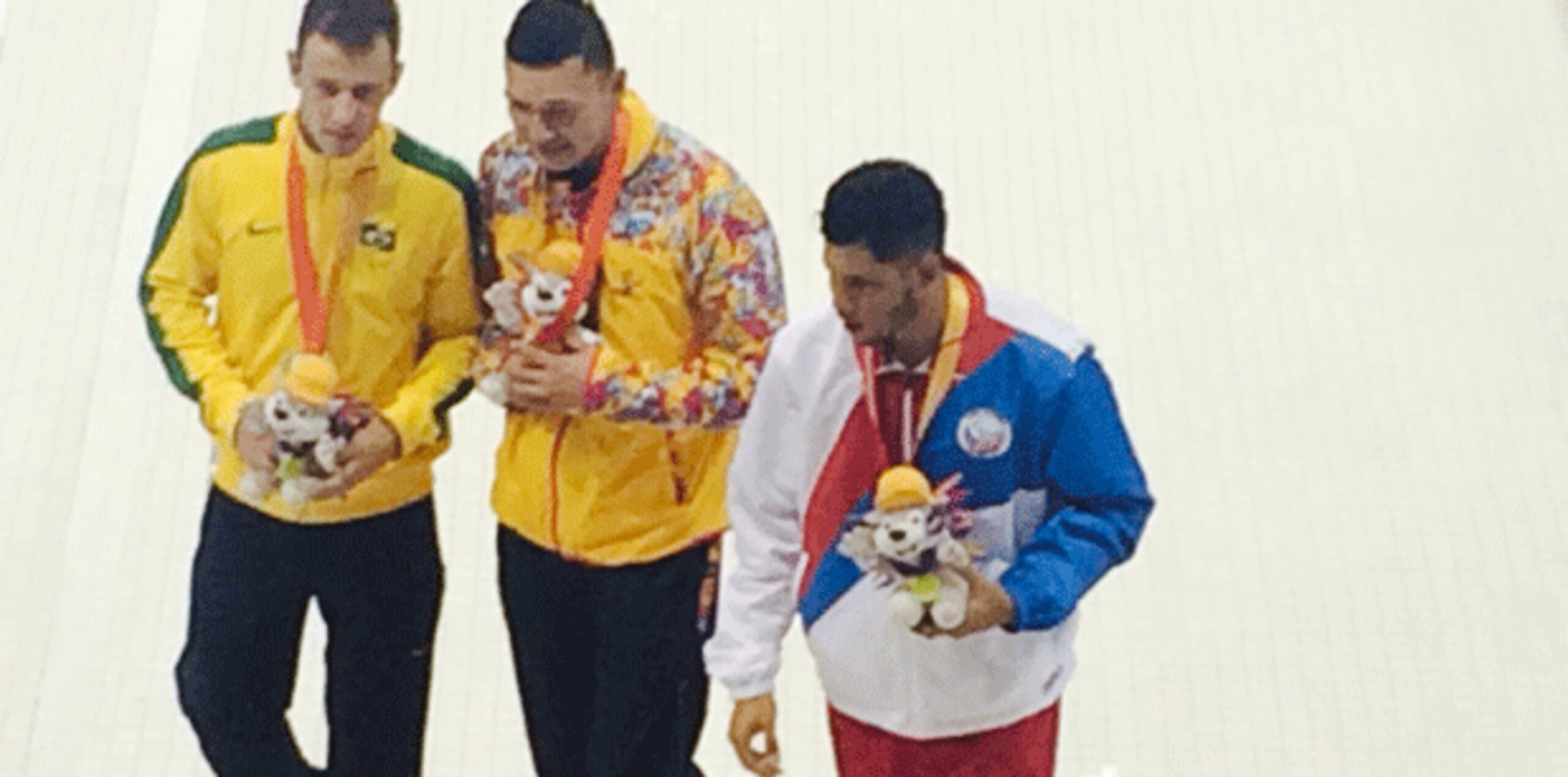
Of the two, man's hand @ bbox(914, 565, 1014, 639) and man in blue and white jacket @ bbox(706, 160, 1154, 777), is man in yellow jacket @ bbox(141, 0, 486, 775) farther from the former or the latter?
man's hand @ bbox(914, 565, 1014, 639)

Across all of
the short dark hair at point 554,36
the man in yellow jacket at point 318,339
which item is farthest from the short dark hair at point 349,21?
the short dark hair at point 554,36

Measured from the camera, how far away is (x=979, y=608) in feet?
7.78

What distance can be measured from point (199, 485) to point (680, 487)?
1487 millimetres

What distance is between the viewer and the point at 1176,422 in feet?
13.8

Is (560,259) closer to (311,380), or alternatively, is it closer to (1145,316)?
(311,380)

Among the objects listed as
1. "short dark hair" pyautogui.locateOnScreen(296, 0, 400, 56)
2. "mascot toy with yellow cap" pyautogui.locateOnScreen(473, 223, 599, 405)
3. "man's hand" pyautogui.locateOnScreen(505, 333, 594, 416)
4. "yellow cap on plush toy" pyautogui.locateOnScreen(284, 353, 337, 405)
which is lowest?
"yellow cap on plush toy" pyautogui.locateOnScreen(284, 353, 337, 405)

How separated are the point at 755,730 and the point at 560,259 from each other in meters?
0.71

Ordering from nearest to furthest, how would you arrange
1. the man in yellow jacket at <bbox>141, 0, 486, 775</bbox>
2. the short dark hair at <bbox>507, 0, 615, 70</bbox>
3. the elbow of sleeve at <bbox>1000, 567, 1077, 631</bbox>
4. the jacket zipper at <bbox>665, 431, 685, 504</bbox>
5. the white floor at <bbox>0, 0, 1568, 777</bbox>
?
the elbow of sleeve at <bbox>1000, 567, 1077, 631</bbox> → the short dark hair at <bbox>507, 0, 615, 70</bbox> → the man in yellow jacket at <bbox>141, 0, 486, 775</bbox> → the jacket zipper at <bbox>665, 431, 685, 504</bbox> → the white floor at <bbox>0, 0, 1568, 777</bbox>

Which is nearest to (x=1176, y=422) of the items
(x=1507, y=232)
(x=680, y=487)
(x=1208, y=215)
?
(x=1208, y=215)

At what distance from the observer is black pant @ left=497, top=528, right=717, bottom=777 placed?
9.68 feet

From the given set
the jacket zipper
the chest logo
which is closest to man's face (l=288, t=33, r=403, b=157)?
the chest logo

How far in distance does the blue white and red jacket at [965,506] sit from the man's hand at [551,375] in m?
0.26

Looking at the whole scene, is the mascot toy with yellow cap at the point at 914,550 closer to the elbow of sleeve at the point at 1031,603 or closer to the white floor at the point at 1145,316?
the elbow of sleeve at the point at 1031,603

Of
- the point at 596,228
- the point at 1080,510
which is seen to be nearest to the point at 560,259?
the point at 596,228
